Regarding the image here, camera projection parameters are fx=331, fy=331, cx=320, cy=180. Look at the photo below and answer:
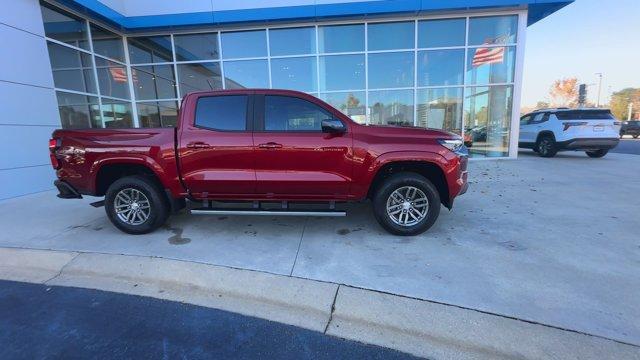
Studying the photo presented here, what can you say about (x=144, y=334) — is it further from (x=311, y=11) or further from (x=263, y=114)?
(x=311, y=11)

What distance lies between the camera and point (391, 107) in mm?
11391

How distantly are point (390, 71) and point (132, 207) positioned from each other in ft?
30.3

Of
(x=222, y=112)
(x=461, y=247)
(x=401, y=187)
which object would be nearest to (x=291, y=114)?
(x=222, y=112)

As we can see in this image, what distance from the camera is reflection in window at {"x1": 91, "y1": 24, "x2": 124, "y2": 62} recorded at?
9.93 meters

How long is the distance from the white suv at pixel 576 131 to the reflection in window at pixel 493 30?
3143 mm

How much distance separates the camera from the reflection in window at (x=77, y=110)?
8.51m

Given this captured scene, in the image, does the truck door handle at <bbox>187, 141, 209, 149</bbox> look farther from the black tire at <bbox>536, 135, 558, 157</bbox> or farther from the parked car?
the parked car

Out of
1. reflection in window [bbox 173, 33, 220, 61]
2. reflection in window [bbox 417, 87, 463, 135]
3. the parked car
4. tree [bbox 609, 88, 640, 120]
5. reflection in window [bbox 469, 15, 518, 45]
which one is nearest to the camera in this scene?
reflection in window [bbox 469, 15, 518, 45]

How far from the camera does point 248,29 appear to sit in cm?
1095

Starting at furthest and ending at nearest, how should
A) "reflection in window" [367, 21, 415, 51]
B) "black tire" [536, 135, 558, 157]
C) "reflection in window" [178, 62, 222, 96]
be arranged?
"black tire" [536, 135, 558, 157] < "reflection in window" [178, 62, 222, 96] < "reflection in window" [367, 21, 415, 51]

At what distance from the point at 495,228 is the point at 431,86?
7.60 meters

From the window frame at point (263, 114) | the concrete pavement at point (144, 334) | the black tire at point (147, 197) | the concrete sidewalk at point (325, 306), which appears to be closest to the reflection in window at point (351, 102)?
the window frame at point (263, 114)

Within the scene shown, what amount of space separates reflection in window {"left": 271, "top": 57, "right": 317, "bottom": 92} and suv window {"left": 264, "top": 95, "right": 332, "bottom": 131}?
23.2ft

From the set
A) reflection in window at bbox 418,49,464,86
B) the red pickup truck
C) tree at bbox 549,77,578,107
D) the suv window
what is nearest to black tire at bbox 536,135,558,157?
reflection in window at bbox 418,49,464,86
